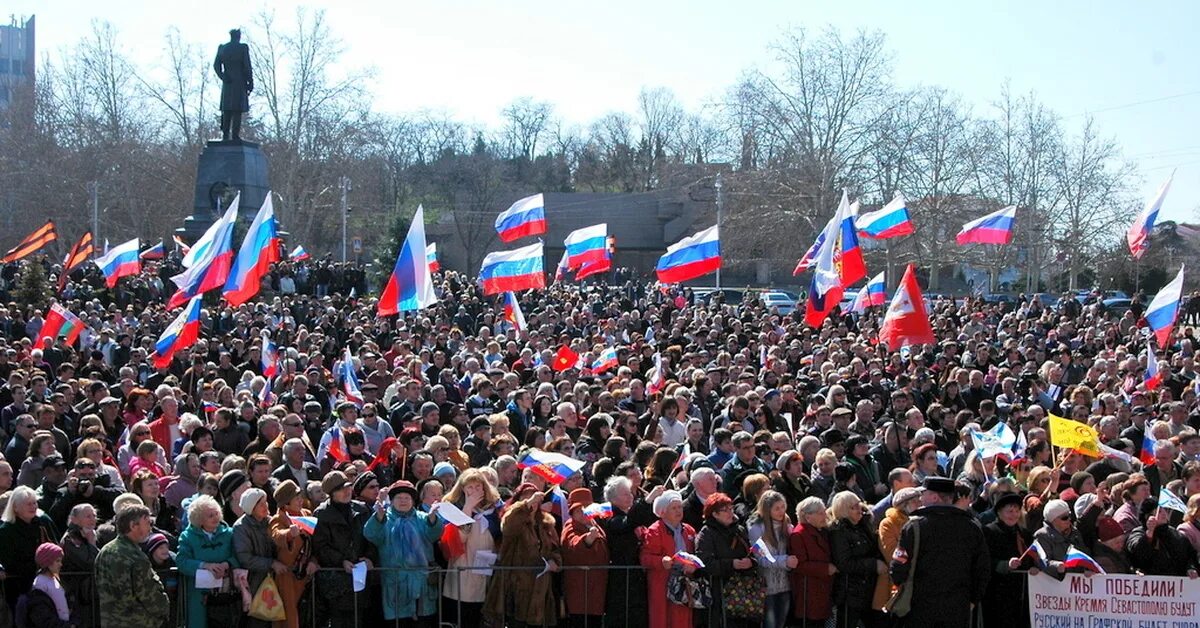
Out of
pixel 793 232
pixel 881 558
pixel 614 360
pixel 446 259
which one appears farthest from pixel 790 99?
pixel 881 558

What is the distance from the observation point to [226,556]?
833cm

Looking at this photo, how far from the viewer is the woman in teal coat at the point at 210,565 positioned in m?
8.25

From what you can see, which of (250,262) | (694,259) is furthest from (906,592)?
(694,259)

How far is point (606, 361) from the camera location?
1841cm

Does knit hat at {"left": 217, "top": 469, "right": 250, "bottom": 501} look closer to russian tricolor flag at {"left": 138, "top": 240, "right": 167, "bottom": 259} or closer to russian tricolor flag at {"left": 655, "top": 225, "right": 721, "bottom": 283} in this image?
russian tricolor flag at {"left": 655, "top": 225, "right": 721, "bottom": 283}

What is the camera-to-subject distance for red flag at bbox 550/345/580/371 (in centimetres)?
1806

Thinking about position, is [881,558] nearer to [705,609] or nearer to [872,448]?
[705,609]

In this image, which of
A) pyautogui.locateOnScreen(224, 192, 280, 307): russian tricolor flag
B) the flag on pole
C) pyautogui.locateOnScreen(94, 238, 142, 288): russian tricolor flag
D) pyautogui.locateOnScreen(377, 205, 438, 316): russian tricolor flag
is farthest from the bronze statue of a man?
pyautogui.locateOnScreen(377, 205, 438, 316): russian tricolor flag

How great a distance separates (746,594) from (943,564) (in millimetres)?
1238

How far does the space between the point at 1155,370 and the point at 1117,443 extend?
18.8 feet

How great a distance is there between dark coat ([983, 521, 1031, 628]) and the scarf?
552cm

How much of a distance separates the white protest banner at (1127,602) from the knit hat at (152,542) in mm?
5355

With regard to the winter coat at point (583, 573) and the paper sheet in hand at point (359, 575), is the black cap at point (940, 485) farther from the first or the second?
the paper sheet in hand at point (359, 575)

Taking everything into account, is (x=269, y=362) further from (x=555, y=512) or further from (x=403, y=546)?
(x=403, y=546)
